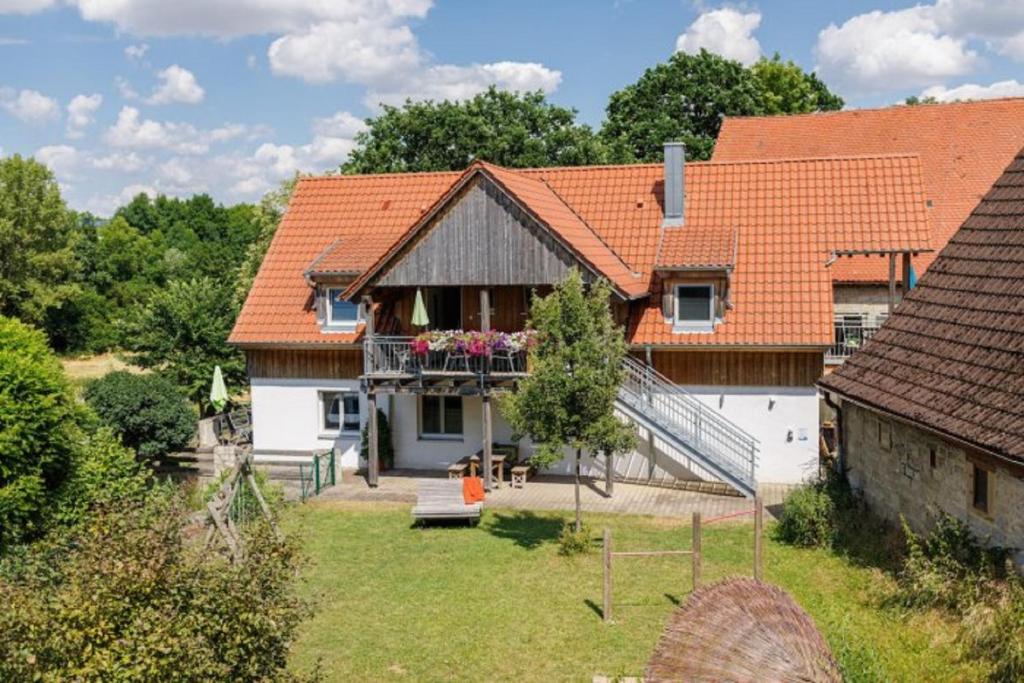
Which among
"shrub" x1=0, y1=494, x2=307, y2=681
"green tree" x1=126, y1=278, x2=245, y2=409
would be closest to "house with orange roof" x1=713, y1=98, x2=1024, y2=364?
"green tree" x1=126, y1=278, x2=245, y2=409

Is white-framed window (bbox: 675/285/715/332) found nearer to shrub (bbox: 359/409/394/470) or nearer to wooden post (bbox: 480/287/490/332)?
wooden post (bbox: 480/287/490/332)

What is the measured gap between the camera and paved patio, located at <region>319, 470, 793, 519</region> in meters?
21.5

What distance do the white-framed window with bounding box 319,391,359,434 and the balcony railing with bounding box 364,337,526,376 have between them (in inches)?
91.5

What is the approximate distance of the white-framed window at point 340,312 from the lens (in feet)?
84.8

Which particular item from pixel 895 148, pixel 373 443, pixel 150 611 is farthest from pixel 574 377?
pixel 895 148

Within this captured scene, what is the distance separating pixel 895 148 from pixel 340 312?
18319mm

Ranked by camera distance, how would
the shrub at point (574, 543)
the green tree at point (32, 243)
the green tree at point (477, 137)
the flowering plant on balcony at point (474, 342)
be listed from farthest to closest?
the green tree at point (32, 243) < the green tree at point (477, 137) < the flowering plant on balcony at point (474, 342) < the shrub at point (574, 543)

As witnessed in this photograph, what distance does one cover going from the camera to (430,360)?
24.3 m

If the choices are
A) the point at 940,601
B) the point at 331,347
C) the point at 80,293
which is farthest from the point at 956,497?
the point at 80,293

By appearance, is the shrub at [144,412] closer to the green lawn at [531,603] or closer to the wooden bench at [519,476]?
the green lawn at [531,603]

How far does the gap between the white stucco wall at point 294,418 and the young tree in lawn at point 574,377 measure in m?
9.17

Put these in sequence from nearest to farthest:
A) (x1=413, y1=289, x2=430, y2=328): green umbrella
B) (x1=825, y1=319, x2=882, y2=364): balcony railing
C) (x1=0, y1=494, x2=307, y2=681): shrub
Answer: (x1=0, y1=494, x2=307, y2=681): shrub < (x1=413, y1=289, x2=430, y2=328): green umbrella < (x1=825, y1=319, x2=882, y2=364): balcony railing

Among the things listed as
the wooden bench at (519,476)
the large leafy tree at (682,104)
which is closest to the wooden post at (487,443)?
the wooden bench at (519,476)

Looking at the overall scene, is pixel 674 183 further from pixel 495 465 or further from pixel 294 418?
pixel 294 418
